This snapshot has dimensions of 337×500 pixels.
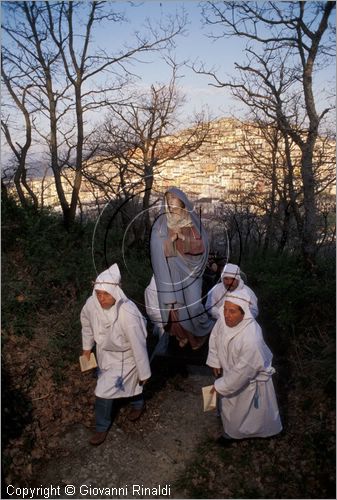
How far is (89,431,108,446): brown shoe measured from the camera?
450 centimetres

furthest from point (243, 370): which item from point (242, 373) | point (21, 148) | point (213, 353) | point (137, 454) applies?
point (21, 148)

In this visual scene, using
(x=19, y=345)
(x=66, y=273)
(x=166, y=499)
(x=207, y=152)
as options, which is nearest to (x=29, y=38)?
(x=207, y=152)

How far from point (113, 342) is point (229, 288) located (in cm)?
154

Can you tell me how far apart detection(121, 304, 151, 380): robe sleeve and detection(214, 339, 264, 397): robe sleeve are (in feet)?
2.97

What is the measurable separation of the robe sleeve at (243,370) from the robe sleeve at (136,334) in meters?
0.90

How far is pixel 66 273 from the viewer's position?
7.41 metres

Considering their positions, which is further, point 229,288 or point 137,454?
point 229,288

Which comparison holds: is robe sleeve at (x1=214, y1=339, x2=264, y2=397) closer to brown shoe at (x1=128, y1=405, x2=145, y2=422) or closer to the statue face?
brown shoe at (x1=128, y1=405, x2=145, y2=422)

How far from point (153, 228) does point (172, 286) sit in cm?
87

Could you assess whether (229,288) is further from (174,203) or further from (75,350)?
(75,350)

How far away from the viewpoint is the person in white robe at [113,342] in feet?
13.9

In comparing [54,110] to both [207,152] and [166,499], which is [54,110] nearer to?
[207,152]

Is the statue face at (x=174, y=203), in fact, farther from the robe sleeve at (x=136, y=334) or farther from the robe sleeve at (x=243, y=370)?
the robe sleeve at (x=243, y=370)

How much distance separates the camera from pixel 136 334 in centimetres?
427
